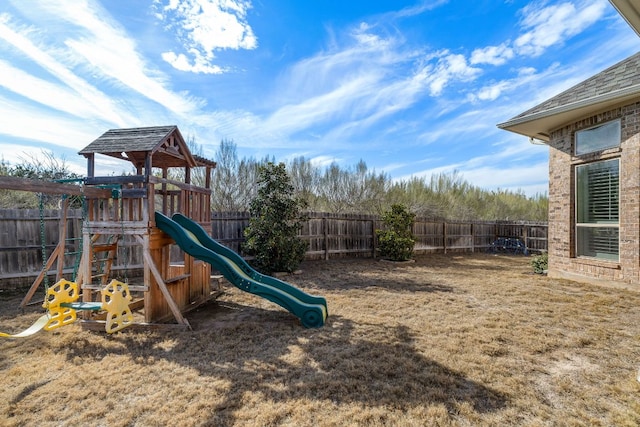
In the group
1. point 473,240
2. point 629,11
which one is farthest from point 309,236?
point 473,240

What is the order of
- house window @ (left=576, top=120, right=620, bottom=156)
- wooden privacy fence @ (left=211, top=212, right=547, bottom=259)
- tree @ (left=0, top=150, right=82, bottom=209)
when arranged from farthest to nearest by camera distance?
1. tree @ (left=0, top=150, right=82, bottom=209)
2. wooden privacy fence @ (left=211, top=212, right=547, bottom=259)
3. house window @ (left=576, top=120, right=620, bottom=156)

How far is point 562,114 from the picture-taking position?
679 centimetres

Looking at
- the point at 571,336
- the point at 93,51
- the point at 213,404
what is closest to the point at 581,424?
the point at 571,336

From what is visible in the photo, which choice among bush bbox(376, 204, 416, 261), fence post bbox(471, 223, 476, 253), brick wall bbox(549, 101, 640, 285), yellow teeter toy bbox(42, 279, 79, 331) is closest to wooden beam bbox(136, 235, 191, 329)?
yellow teeter toy bbox(42, 279, 79, 331)

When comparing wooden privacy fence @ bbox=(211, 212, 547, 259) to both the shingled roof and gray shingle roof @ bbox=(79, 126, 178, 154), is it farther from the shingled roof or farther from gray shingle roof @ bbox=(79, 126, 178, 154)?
the shingled roof

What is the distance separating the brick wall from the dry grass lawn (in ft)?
4.76

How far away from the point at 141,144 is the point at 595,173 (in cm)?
915

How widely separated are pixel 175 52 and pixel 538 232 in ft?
52.6

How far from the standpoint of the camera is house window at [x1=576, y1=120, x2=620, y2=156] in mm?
6383

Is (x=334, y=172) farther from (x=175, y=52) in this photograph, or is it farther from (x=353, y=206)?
(x=175, y=52)

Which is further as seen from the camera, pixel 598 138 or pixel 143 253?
pixel 598 138

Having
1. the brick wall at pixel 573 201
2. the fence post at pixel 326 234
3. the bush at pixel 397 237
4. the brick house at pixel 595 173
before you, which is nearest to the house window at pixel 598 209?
the brick house at pixel 595 173

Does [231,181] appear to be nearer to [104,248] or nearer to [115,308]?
[104,248]

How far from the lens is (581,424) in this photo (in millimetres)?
2137
